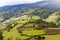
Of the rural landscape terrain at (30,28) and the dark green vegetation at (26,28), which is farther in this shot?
the dark green vegetation at (26,28)

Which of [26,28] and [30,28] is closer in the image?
[30,28]

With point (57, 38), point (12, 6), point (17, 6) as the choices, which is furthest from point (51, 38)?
point (12, 6)

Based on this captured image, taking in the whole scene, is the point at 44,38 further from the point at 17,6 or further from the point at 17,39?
the point at 17,6

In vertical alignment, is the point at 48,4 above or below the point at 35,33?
below

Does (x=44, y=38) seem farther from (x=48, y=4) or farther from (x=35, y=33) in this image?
(x=48, y=4)

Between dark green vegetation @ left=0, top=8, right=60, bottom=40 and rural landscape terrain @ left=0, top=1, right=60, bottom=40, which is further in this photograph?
dark green vegetation @ left=0, top=8, right=60, bottom=40

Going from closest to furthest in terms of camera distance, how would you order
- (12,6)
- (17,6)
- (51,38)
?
(51,38) < (17,6) < (12,6)

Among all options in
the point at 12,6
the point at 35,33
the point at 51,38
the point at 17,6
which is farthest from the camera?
the point at 12,6

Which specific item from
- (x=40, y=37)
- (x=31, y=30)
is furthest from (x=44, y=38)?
(x=31, y=30)

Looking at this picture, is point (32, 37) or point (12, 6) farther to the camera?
point (12, 6)
